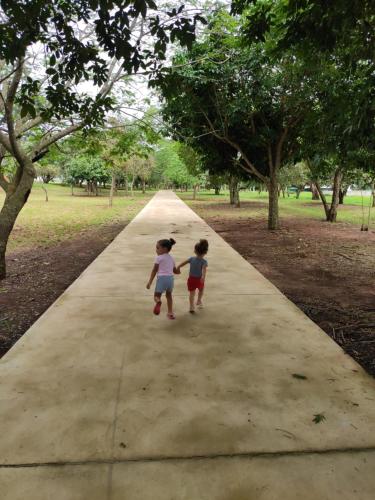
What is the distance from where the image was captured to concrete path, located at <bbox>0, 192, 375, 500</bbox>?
212cm

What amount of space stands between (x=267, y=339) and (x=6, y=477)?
8.74ft

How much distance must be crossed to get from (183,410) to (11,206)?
6713 millimetres

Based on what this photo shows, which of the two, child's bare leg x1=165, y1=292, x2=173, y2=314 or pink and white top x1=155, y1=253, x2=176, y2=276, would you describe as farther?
child's bare leg x1=165, y1=292, x2=173, y2=314

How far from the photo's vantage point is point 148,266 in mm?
7355

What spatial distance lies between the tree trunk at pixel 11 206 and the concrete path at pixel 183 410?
3968 millimetres

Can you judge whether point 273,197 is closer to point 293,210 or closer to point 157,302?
point 157,302

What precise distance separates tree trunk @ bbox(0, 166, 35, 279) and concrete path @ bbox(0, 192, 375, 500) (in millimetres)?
3968

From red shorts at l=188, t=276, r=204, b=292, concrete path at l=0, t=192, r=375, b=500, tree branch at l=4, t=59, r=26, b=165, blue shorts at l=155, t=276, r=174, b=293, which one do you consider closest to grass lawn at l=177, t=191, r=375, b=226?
tree branch at l=4, t=59, r=26, b=165

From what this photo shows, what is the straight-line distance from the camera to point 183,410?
2746mm

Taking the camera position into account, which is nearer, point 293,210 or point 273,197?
point 273,197

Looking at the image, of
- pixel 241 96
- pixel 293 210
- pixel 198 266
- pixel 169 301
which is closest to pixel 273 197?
pixel 241 96

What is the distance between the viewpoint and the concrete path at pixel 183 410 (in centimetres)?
212

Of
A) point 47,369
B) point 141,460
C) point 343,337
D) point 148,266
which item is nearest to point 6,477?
point 141,460

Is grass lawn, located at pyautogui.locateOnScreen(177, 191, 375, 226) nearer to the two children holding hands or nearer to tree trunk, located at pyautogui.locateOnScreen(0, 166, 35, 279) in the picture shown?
tree trunk, located at pyautogui.locateOnScreen(0, 166, 35, 279)
